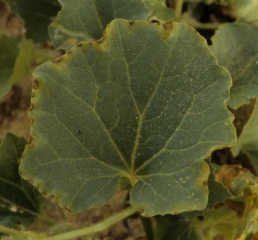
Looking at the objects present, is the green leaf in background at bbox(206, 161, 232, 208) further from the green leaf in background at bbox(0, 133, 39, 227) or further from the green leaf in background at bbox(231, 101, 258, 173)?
the green leaf in background at bbox(0, 133, 39, 227)

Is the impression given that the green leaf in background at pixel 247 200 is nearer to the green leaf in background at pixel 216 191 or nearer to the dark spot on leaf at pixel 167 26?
the green leaf in background at pixel 216 191

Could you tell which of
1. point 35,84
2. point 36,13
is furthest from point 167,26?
point 36,13

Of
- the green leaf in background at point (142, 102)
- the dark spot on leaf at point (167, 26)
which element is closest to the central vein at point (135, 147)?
the green leaf in background at point (142, 102)

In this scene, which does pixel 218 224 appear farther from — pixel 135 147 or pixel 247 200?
pixel 135 147

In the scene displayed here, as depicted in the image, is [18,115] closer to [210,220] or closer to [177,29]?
[210,220]

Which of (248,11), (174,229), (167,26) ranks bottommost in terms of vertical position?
(174,229)

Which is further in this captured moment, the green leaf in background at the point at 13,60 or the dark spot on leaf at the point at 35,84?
the green leaf in background at the point at 13,60
